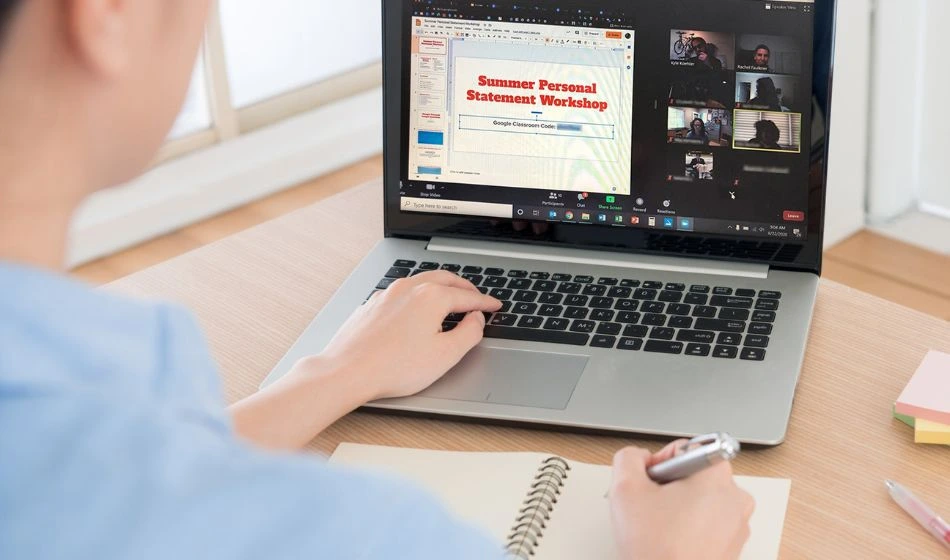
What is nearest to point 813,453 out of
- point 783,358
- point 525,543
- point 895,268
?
point 783,358

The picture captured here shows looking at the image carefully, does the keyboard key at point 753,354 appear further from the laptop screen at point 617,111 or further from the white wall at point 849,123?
the white wall at point 849,123

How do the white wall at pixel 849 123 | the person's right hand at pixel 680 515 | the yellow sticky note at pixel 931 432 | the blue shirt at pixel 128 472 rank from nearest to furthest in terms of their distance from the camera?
the blue shirt at pixel 128 472 → the person's right hand at pixel 680 515 → the yellow sticky note at pixel 931 432 → the white wall at pixel 849 123

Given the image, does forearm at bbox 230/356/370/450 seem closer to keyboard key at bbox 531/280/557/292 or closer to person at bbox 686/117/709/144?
keyboard key at bbox 531/280/557/292

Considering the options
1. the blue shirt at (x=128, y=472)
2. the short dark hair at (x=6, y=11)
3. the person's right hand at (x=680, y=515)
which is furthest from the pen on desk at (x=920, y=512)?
the short dark hair at (x=6, y=11)

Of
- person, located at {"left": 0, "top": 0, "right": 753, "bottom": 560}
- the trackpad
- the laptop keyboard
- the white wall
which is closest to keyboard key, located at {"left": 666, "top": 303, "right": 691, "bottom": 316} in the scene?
the laptop keyboard

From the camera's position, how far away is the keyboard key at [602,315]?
1.02 meters

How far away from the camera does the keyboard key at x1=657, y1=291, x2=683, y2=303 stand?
1.04 meters

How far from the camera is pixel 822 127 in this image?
1032 mm

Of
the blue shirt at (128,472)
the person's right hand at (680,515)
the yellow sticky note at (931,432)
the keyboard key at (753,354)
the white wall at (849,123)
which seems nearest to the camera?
the blue shirt at (128,472)

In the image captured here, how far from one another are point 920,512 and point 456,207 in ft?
1.76

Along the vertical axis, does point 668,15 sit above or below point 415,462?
above

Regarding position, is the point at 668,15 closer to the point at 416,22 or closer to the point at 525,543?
the point at 416,22

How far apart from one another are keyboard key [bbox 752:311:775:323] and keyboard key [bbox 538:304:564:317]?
0.17 metres

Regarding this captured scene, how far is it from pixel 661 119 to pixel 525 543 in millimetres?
469
